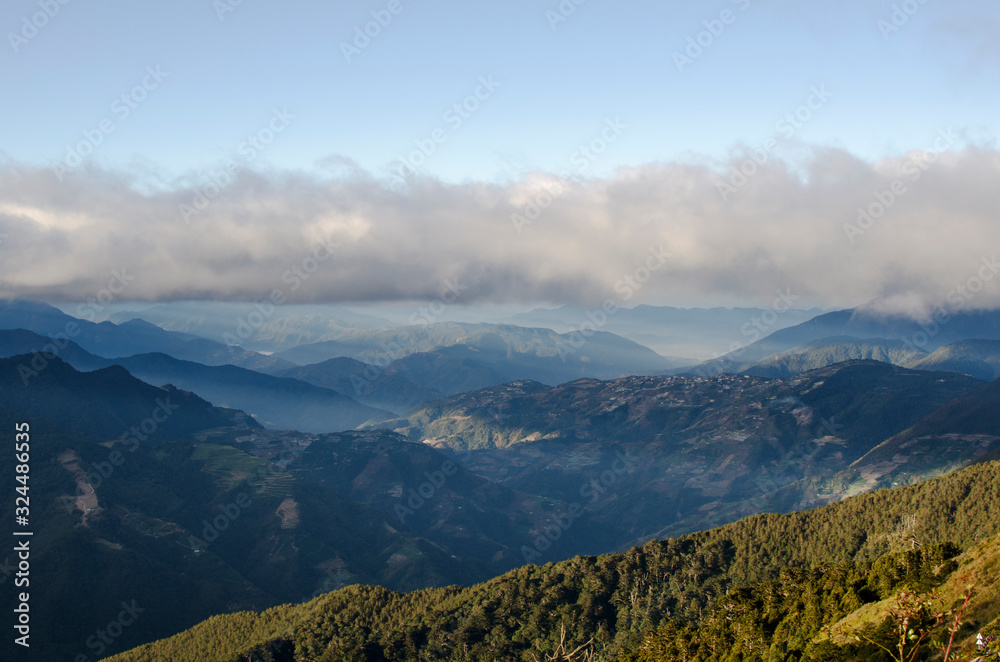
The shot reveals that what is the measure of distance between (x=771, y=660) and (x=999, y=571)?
37.7m

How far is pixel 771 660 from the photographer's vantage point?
375 ft

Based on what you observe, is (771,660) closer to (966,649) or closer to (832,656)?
(832,656)

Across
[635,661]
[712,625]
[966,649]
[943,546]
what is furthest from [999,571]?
[635,661]

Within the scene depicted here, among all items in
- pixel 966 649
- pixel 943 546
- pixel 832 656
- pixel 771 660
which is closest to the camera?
pixel 966 649

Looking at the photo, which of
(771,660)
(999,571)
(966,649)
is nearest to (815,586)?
(771,660)

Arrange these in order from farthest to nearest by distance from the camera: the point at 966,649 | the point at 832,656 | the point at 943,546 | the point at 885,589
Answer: the point at 943,546 < the point at 885,589 < the point at 832,656 < the point at 966,649

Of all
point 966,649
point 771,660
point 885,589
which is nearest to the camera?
point 966,649

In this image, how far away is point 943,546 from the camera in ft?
470

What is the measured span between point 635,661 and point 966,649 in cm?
8973

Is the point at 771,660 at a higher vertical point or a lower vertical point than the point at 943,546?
lower

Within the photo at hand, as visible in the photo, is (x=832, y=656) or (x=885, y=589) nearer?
(x=832, y=656)

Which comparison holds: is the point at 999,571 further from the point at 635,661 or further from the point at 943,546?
the point at 635,661


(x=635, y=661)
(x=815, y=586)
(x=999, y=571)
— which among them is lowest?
(x=635, y=661)

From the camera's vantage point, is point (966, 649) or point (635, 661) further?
point (635, 661)
